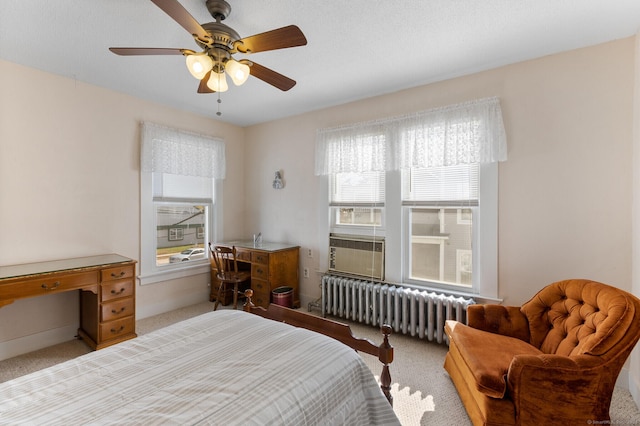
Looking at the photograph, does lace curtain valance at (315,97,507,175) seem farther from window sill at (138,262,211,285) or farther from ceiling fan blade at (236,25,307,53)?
window sill at (138,262,211,285)

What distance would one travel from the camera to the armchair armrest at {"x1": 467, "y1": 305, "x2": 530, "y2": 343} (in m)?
2.09

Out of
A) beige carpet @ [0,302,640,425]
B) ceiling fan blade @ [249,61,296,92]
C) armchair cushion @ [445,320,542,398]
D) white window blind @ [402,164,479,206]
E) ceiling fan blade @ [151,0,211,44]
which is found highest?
ceiling fan blade @ [151,0,211,44]

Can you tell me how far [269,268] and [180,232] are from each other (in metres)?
1.41

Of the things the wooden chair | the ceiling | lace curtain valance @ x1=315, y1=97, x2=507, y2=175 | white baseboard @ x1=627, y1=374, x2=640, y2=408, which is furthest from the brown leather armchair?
the wooden chair

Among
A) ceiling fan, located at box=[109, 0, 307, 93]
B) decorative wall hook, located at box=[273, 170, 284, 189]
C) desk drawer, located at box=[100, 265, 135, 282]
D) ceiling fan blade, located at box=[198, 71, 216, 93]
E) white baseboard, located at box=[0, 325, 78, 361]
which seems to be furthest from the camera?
decorative wall hook, located at box=[273, 170, 284, 189]

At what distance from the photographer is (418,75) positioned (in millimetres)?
2789

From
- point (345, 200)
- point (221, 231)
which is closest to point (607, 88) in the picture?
point (345, 200)

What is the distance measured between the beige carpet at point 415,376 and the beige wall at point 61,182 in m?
0.26

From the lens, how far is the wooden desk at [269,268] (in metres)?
3.55

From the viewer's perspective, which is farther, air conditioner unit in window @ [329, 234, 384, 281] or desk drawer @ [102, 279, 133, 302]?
air conditioner unit in window @ [329, 234, 384, 281]

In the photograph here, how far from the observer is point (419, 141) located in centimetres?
294

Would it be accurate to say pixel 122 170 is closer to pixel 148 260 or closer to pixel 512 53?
pixel 148 260

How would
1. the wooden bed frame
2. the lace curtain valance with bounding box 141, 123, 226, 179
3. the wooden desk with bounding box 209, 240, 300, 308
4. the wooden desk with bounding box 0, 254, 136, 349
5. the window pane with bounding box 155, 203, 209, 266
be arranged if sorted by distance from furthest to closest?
the window pane with bounding box 155, 203, 209, 266, the wooden desk with bounding box 209, 240, 300, 308, the lace curtain valance with bounding box 141, 123, 226, 179, the wooden desk with bounding box 0, 254, 136, 349, the wooden bed frame

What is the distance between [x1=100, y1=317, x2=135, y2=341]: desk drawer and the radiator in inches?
80.7
